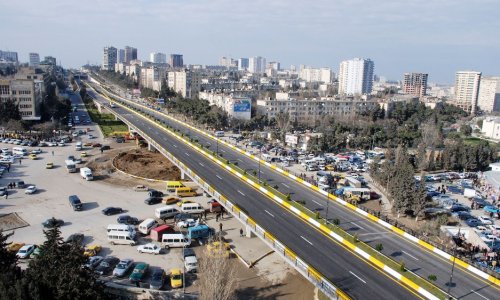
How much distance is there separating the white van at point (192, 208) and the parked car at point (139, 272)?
894 cm

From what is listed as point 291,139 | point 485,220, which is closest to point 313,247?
point 485,220

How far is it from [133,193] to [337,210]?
1929 centimetres

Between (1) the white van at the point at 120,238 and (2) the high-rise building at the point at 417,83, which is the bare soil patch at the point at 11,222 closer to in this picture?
(1) the white van at the point at 120,238

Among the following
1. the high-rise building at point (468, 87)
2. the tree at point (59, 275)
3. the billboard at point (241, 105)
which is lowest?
the tree at point (59, 275)

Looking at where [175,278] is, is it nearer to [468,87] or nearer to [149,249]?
[149,249]

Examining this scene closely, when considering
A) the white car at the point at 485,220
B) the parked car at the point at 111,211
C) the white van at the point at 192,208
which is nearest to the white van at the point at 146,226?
the white van at the point at 192,208

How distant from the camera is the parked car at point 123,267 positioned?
21.3m

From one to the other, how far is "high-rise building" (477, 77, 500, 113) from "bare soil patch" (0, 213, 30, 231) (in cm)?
15355

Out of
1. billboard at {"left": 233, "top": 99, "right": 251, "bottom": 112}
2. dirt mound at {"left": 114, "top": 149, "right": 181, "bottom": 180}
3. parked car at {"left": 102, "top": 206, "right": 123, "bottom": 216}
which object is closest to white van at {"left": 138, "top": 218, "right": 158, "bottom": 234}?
parked car at {"left": 102, "top": 206, "right": 123, "bottom": 216}

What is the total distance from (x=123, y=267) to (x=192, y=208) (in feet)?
32.2

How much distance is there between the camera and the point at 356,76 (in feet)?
581

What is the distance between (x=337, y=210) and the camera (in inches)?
1003

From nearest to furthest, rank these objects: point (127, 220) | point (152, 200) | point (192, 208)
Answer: point (127, 220) < point (192, 208) < point (152, 200)

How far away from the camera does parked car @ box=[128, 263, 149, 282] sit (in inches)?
812
